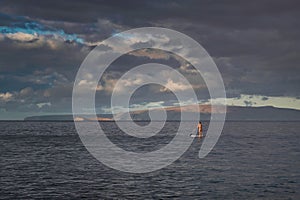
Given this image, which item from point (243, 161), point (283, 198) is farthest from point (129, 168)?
point (283, 198)

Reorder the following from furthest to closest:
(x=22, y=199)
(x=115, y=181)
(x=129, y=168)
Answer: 1. (x=129, y=168)
2. (x=115, y=181)
3. (x=22, y=199)

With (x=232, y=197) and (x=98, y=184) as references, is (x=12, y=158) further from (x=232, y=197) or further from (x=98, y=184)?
(x=232, y=197)

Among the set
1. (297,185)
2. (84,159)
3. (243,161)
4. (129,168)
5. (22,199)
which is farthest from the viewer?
(84,159)

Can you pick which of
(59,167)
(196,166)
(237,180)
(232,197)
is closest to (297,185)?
(237,180)

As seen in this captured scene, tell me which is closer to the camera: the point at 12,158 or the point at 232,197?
the point at 232,197

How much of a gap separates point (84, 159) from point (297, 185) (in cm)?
3348

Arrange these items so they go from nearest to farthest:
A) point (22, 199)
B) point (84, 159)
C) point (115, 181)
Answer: point (22, 199) → point (115, 181) → point (84, 159)

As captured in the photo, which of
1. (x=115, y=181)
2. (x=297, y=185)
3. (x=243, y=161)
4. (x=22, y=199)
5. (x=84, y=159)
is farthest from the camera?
(x=84, y=159)

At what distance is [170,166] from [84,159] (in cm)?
1570

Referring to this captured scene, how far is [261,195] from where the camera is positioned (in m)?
31.8

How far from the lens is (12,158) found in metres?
60.3

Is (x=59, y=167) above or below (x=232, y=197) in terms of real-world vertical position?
above

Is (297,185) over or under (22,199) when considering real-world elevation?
under

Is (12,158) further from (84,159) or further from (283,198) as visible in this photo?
(283,198)
